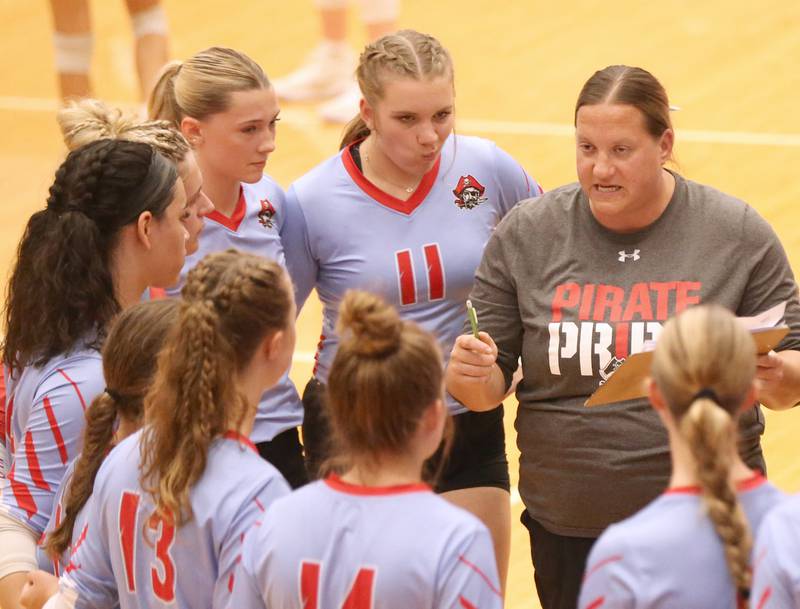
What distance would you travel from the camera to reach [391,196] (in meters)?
3.39

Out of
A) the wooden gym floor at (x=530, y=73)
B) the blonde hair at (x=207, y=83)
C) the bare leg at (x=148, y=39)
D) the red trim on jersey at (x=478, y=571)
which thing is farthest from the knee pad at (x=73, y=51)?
the red trim on jersey at (x=478, y=571)

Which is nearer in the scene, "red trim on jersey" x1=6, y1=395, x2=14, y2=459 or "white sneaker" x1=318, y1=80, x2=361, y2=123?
"red trim on jersey" x1=6, y1=395, x2=14, y2=459

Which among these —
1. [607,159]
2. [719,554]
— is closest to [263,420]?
[607,159]

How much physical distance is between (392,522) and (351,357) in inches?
10.3

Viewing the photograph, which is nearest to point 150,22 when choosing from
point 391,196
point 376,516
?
point 391,196

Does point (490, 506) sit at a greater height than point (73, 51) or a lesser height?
lesser

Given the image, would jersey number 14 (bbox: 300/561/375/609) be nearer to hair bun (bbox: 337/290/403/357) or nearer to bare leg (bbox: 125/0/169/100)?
hair bun (bbox: 337/290/403/357)

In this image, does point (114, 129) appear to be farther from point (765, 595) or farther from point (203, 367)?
point (765, 595)

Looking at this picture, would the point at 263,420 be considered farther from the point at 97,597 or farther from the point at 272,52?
the point at 272,52

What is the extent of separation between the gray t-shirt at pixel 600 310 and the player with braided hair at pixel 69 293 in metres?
0.73

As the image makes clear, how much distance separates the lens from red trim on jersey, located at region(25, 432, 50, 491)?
8.48ft

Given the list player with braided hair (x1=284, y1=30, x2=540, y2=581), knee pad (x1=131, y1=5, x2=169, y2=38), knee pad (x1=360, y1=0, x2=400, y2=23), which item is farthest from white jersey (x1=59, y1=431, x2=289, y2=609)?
knee pad (x1=360, y1=0, x2=400, y2=23)

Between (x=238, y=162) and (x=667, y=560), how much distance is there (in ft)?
5.62

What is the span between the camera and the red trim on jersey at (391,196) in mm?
3387
